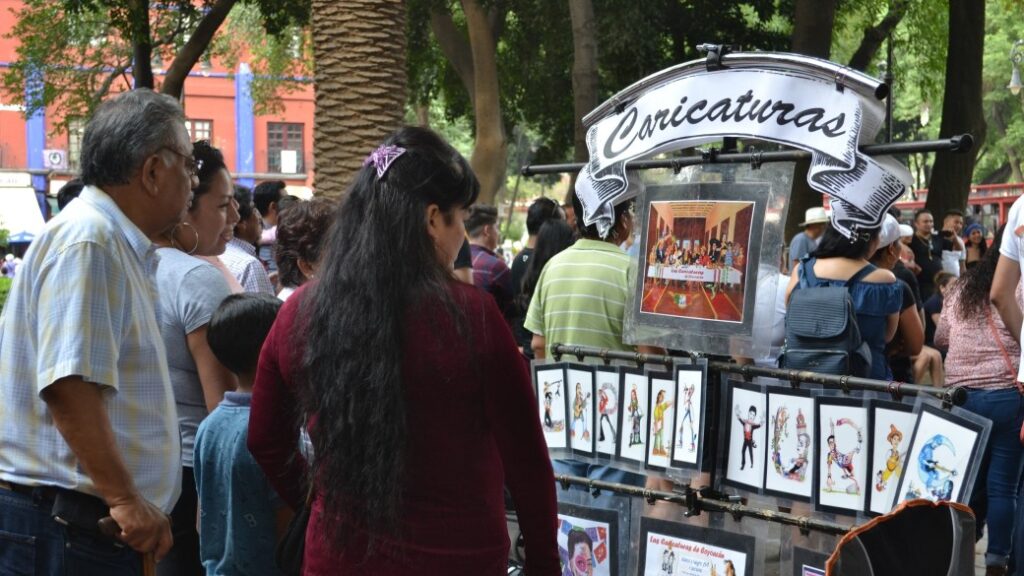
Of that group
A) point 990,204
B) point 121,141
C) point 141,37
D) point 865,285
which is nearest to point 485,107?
point 141,37

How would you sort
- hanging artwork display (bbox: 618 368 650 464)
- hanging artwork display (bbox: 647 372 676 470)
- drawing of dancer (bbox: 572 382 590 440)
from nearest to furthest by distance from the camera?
hanging artwork display (bbox: 647 372 676 470) < hanging artwork display (bbox: 618 368 650 464) < drawing of dancer (bbox: 572 382 590 440)

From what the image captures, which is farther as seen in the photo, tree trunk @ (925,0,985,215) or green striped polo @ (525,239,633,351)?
tree trunk @ (925,0,985,215)

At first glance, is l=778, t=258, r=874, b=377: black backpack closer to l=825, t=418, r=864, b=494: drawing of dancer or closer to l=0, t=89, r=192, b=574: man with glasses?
l=825, t=418, r=864, b=494: drawing of dancer

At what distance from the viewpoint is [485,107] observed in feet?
54.4

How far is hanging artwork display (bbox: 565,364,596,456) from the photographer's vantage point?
16.1 ft

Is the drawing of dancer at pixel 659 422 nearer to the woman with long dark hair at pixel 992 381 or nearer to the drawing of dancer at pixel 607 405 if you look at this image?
the drawing of dancer at pixel 607 405

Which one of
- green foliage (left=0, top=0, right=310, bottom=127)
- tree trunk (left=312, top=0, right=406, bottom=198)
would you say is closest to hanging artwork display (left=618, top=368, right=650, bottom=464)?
tree trunk (left=312, top=0, right=406, bottom=198)

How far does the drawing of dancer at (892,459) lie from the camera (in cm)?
387

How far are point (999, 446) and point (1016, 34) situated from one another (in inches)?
1277

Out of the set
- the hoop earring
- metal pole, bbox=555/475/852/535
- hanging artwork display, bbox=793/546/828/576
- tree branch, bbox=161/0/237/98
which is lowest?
hanging artwork display, bbox=793/546/828/576

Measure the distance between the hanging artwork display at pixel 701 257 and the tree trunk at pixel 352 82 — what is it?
15.3ft

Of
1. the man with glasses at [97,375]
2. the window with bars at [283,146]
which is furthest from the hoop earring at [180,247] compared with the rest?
the window with bars at [283,146]

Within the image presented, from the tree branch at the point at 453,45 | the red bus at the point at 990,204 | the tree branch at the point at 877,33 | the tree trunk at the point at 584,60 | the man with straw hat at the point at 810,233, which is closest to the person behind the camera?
the man with straw hat at the point at 810,233

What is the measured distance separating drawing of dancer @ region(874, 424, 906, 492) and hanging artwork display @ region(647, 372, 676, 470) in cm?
89
